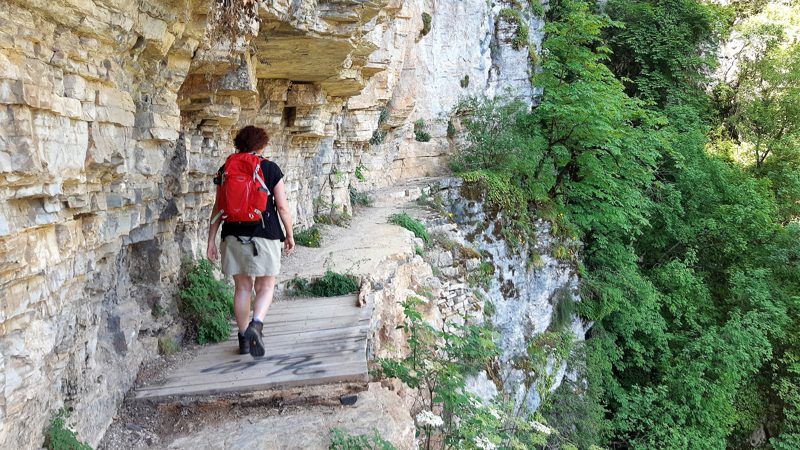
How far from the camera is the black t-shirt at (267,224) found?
11.7ft

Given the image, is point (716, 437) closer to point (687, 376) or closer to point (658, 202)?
point (687, 376)

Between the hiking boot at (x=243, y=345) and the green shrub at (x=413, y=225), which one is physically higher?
the green shrub at (x=413, y=225)

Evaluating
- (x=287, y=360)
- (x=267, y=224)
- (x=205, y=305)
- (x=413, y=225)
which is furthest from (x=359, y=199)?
(x=287, y=360)

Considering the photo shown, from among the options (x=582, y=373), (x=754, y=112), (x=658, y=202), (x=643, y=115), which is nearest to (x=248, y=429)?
(x=582, y=373)

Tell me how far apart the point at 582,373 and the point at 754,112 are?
10404 millimetres

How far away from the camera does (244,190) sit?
3.49 m

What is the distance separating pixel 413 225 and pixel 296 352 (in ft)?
18.6

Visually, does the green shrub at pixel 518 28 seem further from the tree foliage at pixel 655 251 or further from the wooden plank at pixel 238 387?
the wooden plank at pixel 238 387

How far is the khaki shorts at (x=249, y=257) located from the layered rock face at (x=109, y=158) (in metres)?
0.59

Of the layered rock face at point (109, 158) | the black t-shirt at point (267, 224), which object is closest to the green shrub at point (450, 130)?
the layered rock face at point (109, 158)

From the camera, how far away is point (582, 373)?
1115 centimetres

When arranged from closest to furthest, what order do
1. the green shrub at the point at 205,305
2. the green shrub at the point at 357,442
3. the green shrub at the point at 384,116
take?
the green shrub at the point at 357,442, the green shrub at the point at 205,305, the green shrub at the point at 384,116

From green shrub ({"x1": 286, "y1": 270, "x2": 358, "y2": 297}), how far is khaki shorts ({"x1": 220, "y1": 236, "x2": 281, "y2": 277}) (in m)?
1.74

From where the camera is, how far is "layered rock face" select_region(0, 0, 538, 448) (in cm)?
202
